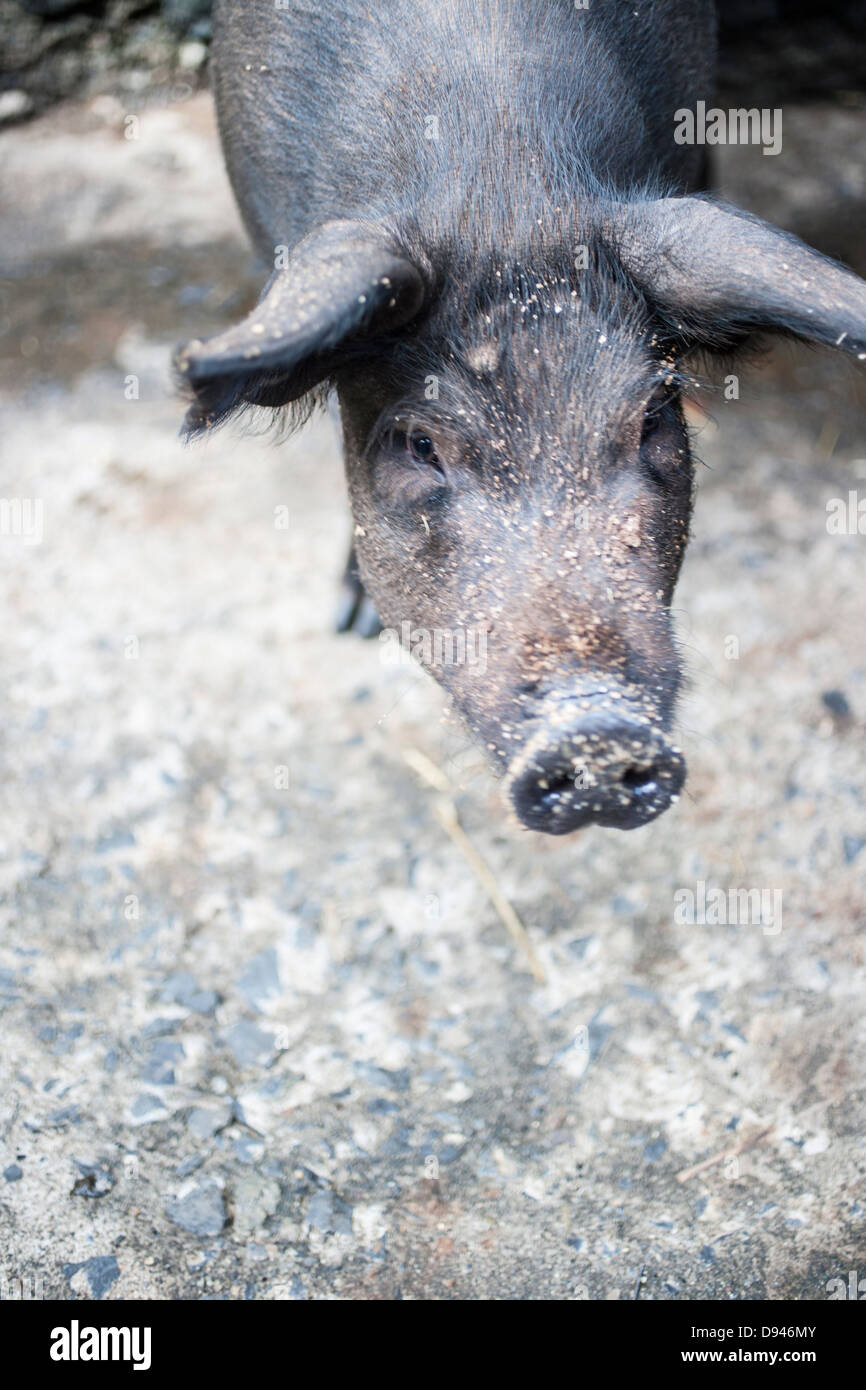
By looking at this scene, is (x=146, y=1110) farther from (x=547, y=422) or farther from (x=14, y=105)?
(x=14, y=105)

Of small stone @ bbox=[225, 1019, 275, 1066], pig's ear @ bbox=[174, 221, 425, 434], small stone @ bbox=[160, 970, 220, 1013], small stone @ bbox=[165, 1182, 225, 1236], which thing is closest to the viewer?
pig's ear @ bbox=[174, 221, 425, 434]

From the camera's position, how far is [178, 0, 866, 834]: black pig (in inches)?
91.4

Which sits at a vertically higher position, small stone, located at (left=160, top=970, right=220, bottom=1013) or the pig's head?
the pig's head

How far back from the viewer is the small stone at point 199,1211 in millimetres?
2822

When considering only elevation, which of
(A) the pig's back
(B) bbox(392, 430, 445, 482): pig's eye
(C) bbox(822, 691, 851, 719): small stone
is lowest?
(C) bbox(822, 691, 851, 719): small stone

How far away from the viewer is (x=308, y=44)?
125 inches

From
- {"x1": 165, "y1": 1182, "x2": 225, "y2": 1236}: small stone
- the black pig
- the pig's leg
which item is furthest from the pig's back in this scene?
{"x1": 165, "y1": 1182, "x2": 225, "y2": 1236}: small stone

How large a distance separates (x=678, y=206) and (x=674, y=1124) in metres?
2.26

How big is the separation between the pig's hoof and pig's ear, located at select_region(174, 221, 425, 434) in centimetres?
152

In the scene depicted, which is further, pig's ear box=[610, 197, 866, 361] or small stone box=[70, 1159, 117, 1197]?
small stone box=[70, 1159, 117, 1197]

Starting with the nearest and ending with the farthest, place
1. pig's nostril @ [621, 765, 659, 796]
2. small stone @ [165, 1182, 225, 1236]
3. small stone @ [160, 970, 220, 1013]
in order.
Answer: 1. pig's nostril @ [621, 765, 659, 796]
2. small stone @ [165, 1182, 225, 1236]
3. small stone @ [160, 970, 220, 1013]

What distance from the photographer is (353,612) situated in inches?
163

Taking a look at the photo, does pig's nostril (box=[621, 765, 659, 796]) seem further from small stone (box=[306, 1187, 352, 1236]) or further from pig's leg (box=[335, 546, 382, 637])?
pig's leg (box=[335, 546, 382, 637])

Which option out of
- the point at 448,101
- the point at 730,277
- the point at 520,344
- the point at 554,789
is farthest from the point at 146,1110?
the point at 448,101
